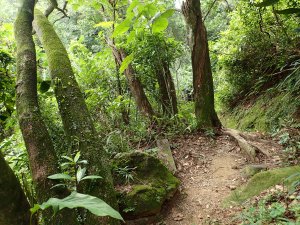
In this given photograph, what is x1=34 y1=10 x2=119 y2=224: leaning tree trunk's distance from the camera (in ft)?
8.43

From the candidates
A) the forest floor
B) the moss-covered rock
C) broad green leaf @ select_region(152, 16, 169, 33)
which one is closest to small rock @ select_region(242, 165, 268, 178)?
the forest floor

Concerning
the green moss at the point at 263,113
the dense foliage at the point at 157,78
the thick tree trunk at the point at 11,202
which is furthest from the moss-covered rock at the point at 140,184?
the green moss at the point at 263,113

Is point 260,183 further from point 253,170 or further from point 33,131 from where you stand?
point 33,131

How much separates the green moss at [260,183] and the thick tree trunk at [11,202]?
8.84ft

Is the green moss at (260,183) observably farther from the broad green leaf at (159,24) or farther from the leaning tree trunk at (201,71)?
the broad green leaf at (159,24)

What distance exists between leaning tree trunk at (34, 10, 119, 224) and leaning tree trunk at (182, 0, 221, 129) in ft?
9.60

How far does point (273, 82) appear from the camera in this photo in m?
6.69

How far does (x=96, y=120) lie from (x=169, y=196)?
2236mm

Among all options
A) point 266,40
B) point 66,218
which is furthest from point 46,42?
point 266,40

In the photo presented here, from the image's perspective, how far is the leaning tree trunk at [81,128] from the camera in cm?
257

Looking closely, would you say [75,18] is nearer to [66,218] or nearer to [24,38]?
[24,38]

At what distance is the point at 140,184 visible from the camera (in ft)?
11.5

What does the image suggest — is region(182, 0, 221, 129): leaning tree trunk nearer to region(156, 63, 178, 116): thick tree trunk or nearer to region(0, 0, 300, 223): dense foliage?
region(0, 0, 300, 223): dense foliage

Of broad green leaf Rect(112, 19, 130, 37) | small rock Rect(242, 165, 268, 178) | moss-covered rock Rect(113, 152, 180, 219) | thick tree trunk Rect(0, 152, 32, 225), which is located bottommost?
small rock Rect(242, 165, 268, 178)
